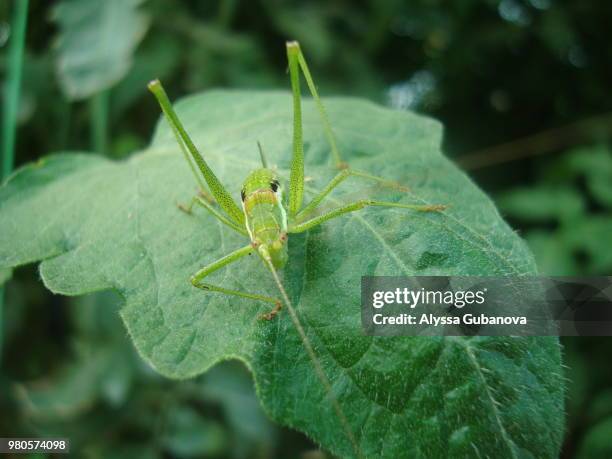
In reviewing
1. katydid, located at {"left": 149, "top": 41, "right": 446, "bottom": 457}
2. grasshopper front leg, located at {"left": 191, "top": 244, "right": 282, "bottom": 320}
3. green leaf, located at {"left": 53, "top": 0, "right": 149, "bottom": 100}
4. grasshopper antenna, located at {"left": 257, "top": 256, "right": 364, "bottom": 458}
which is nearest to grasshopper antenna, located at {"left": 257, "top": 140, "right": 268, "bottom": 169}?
katydid, located at {"left": 149, "top": 41, "right": 446, "bottom": 457}

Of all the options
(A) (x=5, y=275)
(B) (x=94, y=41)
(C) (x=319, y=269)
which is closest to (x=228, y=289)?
(C) (x=319, y=269)

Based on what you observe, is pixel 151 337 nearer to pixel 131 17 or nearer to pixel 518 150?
pixel 131 17

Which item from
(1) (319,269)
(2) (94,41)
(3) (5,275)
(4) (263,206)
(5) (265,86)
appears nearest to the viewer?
(1) (319,269)

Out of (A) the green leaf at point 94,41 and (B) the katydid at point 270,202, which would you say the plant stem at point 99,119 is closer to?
(A) the green leaf at point 94,41

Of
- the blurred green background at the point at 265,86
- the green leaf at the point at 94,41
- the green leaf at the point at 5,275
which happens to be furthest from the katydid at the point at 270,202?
the blurred green background at the point at 265,86

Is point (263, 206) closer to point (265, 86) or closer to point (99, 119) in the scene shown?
point (99, 119)

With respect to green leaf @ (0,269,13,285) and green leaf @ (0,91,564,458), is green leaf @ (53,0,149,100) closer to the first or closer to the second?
green leaf @ (0,91,564,458)

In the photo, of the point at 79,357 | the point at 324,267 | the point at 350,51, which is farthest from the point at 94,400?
the point at 350,51
